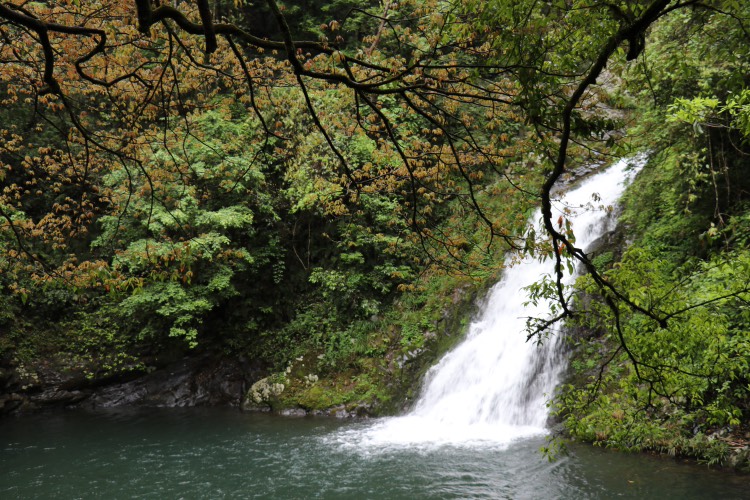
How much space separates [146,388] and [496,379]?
9.18 meters

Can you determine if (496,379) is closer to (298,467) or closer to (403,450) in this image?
(403,450)

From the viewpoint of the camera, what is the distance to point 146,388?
44.9ft

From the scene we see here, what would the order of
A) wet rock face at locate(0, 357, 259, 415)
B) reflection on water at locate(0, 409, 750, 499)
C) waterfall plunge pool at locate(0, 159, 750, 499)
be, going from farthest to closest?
wet rock face at locate(0, 357, 259, 415) < waterfall plunge pool at locate(0, 159, 750, 499) < reflection on water at locate(0, 409, 750, 499)

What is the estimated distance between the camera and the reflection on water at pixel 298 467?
22.6 feet

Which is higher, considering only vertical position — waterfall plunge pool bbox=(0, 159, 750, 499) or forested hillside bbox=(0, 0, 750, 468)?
forested hillside bbox=(0, 0, 750, 468)

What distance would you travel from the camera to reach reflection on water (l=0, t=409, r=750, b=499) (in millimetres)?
6898

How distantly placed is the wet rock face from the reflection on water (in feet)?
4.11

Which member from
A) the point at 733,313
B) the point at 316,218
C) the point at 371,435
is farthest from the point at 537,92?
the point at 316,218

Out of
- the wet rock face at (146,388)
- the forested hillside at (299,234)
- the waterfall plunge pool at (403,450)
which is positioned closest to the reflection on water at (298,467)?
the waterfall plunge pool at (403,450)

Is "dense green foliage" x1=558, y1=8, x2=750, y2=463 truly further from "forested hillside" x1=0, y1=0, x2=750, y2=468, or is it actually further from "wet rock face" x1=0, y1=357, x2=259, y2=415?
"wet rock face" x1=0, y1=357, x2=259, y2=415

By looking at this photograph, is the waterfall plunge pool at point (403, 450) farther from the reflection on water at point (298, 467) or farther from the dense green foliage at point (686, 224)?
the dense green foliage at point (686, 224)

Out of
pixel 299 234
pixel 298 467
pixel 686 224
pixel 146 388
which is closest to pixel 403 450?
pixel 298 467

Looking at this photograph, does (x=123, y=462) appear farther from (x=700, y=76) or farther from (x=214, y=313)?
(x=700, y=76)

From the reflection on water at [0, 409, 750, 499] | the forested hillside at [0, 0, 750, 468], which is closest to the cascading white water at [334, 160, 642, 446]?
the forested hillside at [0, 0, 750, 468]
